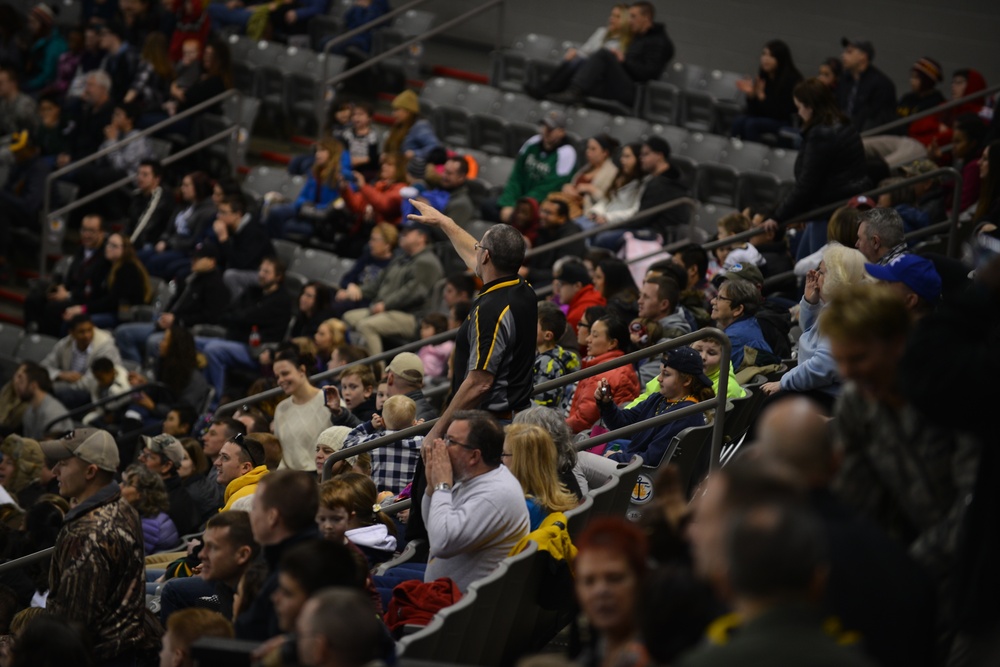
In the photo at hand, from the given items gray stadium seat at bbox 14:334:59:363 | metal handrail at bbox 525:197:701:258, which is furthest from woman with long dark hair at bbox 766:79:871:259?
gray stadium seat at bbox 14:334:59:363

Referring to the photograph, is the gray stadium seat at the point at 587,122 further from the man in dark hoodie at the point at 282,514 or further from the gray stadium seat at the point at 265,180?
the man in dark hoodie at the point at 282,514

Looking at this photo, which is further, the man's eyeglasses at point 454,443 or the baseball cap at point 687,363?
the baseball cap at point 687,363

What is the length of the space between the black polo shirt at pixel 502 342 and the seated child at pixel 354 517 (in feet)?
2.37

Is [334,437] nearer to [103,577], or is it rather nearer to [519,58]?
[103,577]

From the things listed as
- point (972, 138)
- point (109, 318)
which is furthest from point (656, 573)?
point (109, 318)

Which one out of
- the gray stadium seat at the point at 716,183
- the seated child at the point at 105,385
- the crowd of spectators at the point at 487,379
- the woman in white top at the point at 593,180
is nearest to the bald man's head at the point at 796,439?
the crowd of spectators at the point at 487,379

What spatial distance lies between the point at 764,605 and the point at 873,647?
0.50 meters

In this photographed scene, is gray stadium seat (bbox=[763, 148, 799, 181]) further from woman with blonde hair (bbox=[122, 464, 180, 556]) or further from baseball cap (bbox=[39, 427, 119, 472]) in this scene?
baseball cap (bbox=[39, 427, 119, 472])

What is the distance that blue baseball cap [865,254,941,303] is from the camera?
535 cm

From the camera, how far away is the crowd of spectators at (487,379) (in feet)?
11.0

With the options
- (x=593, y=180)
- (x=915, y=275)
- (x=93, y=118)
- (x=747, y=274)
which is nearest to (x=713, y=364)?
(x=747, y=274)

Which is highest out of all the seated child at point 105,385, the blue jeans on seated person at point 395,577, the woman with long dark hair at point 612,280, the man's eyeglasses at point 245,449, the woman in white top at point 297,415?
the woman with long dark hair at point 612,280

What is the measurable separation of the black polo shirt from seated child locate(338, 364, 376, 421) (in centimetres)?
216

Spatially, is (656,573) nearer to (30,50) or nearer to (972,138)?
(972,138)
